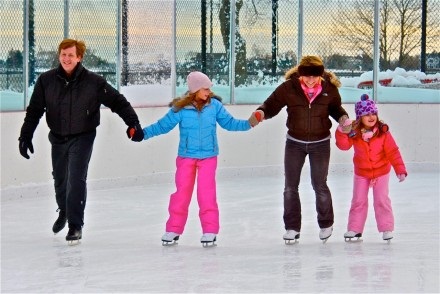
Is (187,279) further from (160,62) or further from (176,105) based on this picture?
(160,62)

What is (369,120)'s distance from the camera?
25.8ft

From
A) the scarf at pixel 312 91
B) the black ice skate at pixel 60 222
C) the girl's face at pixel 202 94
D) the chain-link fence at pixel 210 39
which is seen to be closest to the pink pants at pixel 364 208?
the scarf at pixel 312 91

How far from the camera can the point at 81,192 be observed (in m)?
7.79

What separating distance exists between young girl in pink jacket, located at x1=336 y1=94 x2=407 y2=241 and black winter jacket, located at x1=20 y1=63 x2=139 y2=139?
139 centimetres

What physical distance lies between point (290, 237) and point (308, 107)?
0.82 meters

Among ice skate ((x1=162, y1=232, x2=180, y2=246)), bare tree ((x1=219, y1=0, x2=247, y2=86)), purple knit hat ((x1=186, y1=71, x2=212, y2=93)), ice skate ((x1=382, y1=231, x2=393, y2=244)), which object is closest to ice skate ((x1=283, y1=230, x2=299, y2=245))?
ice skate ((x1=382, y1=231, x2=393, y2=244))

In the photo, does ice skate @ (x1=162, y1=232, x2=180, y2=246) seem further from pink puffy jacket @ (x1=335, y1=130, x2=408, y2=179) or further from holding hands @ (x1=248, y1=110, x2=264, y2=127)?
pink puffy jacket @ (x1=335, y1=130, x2=408, y2=179)

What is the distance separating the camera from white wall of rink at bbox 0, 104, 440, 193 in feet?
34.1

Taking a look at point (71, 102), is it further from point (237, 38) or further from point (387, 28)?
point (387, 28)

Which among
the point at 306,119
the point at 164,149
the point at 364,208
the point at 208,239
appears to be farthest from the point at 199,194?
the point at 164,149

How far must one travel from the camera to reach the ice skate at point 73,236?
25.6 ft

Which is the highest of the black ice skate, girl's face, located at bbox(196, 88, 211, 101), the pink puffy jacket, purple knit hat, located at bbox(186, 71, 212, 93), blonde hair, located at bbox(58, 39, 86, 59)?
blonde hair, located at bbox(58, 39, 86, 59)

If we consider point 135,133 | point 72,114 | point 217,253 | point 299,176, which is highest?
point 72,114

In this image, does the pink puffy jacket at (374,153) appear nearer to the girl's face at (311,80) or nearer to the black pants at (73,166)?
the girl's face at (311,80)
